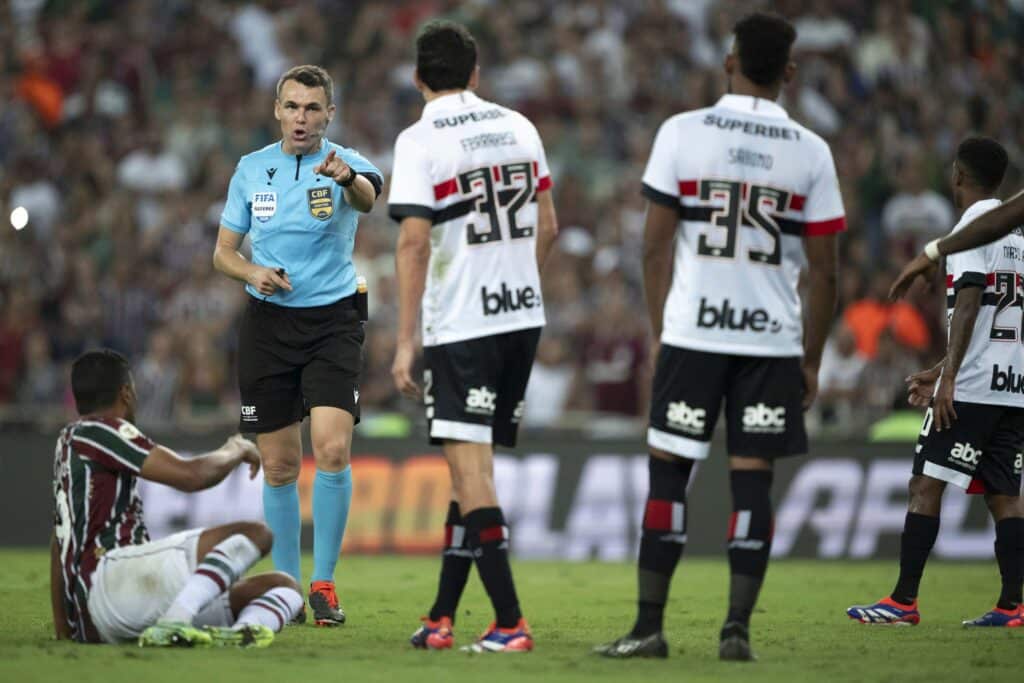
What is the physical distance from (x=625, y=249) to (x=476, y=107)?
35.4 feet

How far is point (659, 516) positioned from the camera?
268 inches

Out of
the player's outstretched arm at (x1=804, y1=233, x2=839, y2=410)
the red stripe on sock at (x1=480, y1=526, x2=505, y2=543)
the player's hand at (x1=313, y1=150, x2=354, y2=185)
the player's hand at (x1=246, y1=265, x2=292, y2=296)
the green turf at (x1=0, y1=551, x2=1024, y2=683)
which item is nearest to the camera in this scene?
the green turf at (x1=0, y1=551, x2=1024, y2=683)

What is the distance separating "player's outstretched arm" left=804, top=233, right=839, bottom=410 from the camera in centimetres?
682

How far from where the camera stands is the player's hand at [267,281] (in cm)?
830

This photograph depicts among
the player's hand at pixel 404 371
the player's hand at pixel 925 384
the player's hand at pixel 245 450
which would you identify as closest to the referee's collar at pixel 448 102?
the player's hand at pixel 404 371

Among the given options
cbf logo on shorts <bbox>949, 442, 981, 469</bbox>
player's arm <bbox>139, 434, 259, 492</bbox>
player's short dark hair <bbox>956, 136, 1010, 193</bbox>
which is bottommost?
player's arm <bbox>139, 434, 259, 492</bbox>

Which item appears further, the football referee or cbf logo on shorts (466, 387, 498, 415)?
the football referee

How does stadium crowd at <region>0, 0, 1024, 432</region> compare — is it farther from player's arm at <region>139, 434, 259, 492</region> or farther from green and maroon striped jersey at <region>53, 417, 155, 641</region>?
green and maroon striped jersey at <region>53, 417, 155, 641</region>

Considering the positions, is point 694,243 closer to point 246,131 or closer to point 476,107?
point 476,107

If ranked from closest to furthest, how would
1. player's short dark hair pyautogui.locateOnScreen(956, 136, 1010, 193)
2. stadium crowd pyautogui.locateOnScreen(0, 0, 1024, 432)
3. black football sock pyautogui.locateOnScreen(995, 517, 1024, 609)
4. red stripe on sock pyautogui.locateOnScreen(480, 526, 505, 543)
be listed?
1. red stripe on sock pyautogui.locateOnScreen(480, 526, 505, 543)
2. player's short dark hair pyautogui.locateOnScreen(956, 136, 1010, 193)
3. black football sock pyautogui.locateOnScreen(995, 517, 1024, 609)
4. stadium crowd pyautogui.locateOnScreen(0, 0, 1024, 432)

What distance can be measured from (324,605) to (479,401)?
6.49 feet

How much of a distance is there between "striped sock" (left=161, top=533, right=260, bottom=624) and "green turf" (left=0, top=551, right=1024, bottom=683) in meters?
0.18

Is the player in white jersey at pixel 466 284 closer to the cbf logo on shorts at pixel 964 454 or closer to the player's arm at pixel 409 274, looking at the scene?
the player's arm at pixel 409 274

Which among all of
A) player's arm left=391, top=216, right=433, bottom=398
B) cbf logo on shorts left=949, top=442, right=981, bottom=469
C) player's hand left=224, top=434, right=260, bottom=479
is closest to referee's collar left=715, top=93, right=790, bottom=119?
player's arm left=391, top=216, right=433, bottom=398
